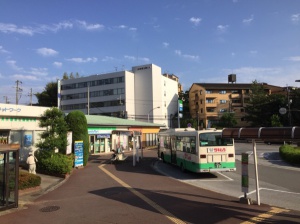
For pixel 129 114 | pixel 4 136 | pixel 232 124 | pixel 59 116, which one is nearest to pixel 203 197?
pixel 59 116

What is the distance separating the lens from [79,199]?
11.7m

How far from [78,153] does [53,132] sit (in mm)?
3539

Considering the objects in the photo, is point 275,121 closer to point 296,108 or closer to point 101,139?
point 296,108

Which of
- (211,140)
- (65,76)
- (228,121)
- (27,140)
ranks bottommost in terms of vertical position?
(211,140)

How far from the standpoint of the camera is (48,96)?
90.6m

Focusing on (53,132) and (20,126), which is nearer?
(53,132)

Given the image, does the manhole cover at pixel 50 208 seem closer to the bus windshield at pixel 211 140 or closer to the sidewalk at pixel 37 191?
the sidewalk at pixel 37 191

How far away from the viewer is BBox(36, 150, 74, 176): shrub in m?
17.8

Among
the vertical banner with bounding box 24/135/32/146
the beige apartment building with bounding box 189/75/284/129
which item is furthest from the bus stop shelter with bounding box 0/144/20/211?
the beige apartment building with bounding box 189/75/284/129

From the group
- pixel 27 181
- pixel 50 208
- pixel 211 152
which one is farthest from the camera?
pixel 211 152

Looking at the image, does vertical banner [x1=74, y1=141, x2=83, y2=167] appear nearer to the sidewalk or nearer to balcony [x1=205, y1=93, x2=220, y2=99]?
the sidewalk

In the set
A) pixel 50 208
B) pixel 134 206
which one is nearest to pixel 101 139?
pixel 50 208

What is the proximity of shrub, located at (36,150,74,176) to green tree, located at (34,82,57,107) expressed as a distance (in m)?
73.5

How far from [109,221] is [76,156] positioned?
14.2 m
